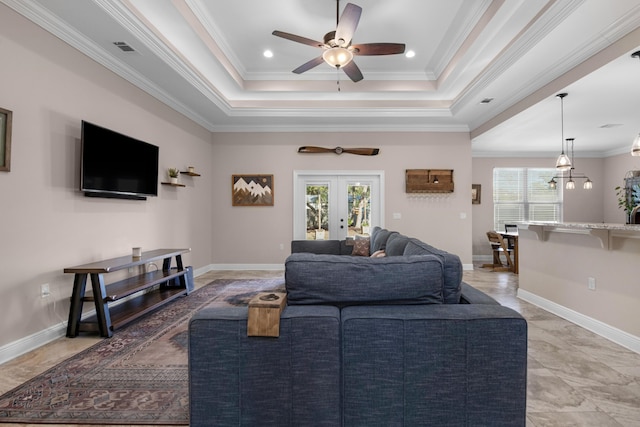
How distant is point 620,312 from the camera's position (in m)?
2.74

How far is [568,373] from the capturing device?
221cm

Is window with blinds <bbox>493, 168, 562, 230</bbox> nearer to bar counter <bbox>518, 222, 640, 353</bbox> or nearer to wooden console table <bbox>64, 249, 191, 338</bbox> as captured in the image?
bar counter <bbox>518, 222, 640, 353</bbox>

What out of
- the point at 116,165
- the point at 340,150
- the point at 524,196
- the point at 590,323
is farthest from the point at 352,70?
the point at 524,196

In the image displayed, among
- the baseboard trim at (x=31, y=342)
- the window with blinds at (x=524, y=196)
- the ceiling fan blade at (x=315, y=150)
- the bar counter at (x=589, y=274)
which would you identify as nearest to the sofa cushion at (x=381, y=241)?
the bar counter at (x=589, y=274)

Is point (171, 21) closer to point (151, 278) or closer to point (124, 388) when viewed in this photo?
point (151, 278)

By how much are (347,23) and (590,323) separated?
3.75m

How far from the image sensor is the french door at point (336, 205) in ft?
20.4

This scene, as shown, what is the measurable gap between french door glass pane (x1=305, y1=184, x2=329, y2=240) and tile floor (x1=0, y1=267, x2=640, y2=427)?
3.80m

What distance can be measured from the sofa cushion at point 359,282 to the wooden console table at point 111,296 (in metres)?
2.15

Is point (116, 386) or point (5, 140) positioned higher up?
point (5, 140)

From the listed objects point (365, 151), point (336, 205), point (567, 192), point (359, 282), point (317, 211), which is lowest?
point (359, 282)

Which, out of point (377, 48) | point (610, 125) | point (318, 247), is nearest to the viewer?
point (377, 48)

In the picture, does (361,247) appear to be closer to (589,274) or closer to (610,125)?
(589,274)

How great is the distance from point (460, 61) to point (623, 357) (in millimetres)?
3760
